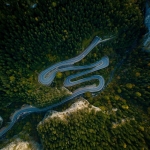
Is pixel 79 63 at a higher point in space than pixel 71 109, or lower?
higher

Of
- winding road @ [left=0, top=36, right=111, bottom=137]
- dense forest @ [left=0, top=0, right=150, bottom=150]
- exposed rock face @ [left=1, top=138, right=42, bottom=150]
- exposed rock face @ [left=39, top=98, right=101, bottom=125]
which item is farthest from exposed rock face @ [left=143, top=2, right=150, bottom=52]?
exposed rock face @ [left=1, top=138, right=42, bottom=150]

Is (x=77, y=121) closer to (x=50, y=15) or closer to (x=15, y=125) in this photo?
(x=15, y=125)

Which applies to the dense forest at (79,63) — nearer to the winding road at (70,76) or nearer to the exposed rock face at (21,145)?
the winding road at (70,76)

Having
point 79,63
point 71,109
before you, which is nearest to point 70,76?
point 79,63

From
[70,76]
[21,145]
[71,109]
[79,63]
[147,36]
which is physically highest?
[147,36]

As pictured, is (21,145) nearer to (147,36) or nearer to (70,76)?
(70,76)

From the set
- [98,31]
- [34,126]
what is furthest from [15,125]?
[98,31]

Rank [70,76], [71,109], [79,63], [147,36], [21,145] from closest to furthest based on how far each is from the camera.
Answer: [21,145] → [71,109] → [147,36] → [79,63] → [70,76]
